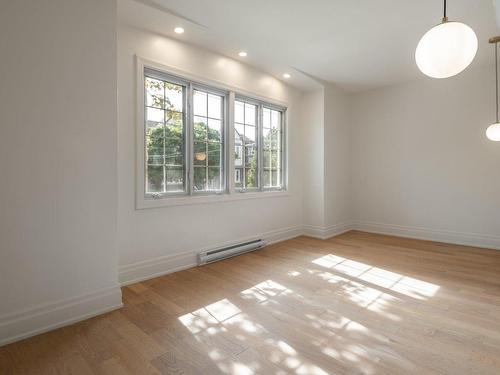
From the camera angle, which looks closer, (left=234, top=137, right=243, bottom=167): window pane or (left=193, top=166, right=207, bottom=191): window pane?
(left=193, top=166, right=207, bottom=191): window pane

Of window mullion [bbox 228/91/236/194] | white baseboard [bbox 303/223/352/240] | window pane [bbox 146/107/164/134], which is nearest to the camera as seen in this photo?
window pane [bbox 146/107/164/134]

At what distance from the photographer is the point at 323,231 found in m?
4.98

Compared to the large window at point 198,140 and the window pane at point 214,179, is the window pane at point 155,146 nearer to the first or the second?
the large window at point 198,140

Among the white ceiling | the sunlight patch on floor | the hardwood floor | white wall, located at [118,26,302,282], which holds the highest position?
the white ceiling

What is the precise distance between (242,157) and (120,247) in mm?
2159

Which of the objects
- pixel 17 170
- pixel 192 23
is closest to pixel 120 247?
pixel 17 170

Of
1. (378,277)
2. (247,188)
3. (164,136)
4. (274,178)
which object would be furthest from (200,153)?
(378,277)

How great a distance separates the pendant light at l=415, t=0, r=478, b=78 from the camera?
4.87 ft

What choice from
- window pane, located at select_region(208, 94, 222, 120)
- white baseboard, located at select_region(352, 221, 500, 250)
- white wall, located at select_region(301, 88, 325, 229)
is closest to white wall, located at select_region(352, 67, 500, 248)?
white baseboard, located at select_region(352, 221, 500, 250)

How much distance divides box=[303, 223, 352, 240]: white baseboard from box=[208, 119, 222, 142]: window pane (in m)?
2.52

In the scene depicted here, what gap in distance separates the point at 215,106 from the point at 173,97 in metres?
0.65

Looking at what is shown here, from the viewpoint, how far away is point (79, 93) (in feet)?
7.13

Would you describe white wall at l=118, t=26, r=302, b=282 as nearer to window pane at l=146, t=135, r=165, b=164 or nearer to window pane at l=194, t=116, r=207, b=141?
window pane at l=146, t=135, r=165, b=164

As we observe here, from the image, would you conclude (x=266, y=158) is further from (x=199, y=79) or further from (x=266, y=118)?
(x=199, y=79)
